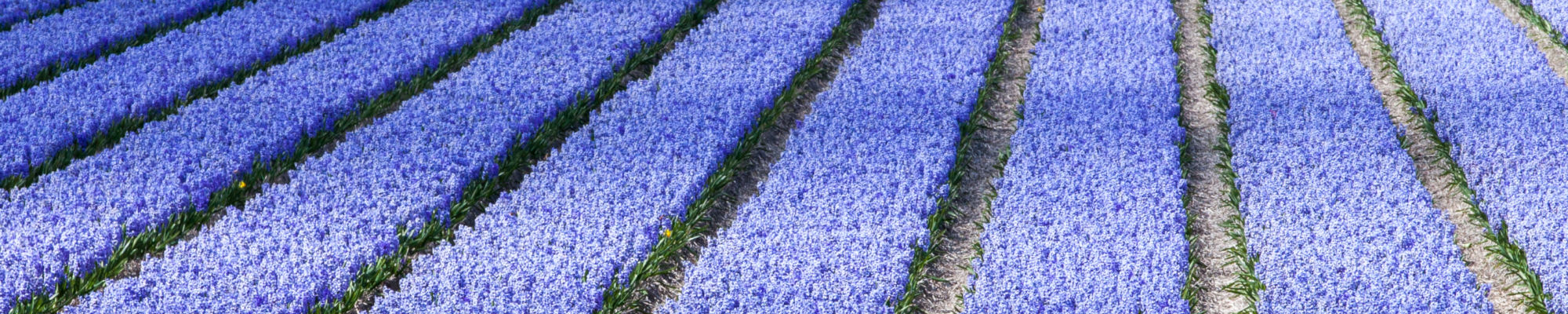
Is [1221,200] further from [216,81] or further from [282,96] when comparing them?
[216,81]

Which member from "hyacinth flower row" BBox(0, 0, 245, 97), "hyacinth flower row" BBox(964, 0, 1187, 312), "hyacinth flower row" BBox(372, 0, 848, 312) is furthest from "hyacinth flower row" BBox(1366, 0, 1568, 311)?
"hyacinth flower row" BBox(0, 0, 245, 97)

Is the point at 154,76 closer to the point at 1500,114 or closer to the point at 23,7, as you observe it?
the point at 23,7

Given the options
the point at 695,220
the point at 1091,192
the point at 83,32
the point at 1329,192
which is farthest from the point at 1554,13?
the point at 83,32

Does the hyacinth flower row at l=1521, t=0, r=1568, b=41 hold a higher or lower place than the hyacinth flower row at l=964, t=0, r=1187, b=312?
higher

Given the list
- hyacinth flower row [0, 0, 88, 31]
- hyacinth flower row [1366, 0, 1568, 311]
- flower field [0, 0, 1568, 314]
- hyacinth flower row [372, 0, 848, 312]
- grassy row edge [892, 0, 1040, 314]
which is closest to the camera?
hyacinth flower row [372, 0, 848, 312]

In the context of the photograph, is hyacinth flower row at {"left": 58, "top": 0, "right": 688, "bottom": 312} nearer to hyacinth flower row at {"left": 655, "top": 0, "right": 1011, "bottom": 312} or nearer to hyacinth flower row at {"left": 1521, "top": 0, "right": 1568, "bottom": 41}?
hyacinth flower row at {"left": 655, "top": 0, "right": 1011, "bottom": 312}

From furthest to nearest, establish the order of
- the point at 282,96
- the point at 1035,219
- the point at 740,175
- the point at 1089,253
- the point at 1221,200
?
the point at 282,96, the point at 740,175, the point at 1221,200, the point at 1035,219, the point at 1089,253

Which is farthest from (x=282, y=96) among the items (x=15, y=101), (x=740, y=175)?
(x=740, y=175)
